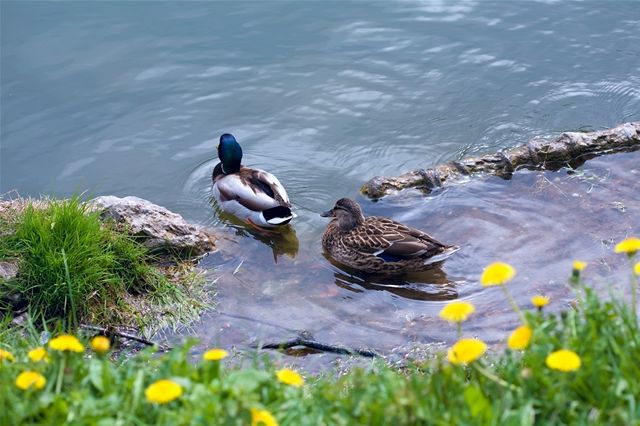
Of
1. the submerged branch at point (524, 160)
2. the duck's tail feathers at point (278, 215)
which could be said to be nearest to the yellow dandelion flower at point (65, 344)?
the duck's tail feathers at point (278, 215)

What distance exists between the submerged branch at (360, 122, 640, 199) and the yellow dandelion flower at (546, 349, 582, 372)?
506cm

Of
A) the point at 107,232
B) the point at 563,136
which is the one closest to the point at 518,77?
the point at 563,136

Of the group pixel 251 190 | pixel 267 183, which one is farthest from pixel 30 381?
pixel 267 183

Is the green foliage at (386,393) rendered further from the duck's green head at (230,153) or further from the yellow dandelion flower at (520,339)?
the duck's green head at (230,153)

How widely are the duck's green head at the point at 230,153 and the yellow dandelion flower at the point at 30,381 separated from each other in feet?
18.1

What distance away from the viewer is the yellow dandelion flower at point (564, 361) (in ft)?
9.80

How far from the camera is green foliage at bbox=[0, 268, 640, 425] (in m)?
3.02

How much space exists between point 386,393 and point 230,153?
5.73m

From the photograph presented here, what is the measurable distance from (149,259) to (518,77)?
18.0 ft

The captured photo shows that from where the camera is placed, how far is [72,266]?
596cm

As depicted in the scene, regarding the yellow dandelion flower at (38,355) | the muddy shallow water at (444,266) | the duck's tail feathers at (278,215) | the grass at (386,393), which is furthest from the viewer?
the duck's tail feathers at (278,215)

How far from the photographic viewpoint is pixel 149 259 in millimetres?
6879

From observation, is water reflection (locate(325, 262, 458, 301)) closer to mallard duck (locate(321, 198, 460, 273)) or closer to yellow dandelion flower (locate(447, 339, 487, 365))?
mallard duck (locate(321, 198, 460, 273))

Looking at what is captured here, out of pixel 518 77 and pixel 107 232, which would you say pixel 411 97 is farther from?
pixel 107 232
